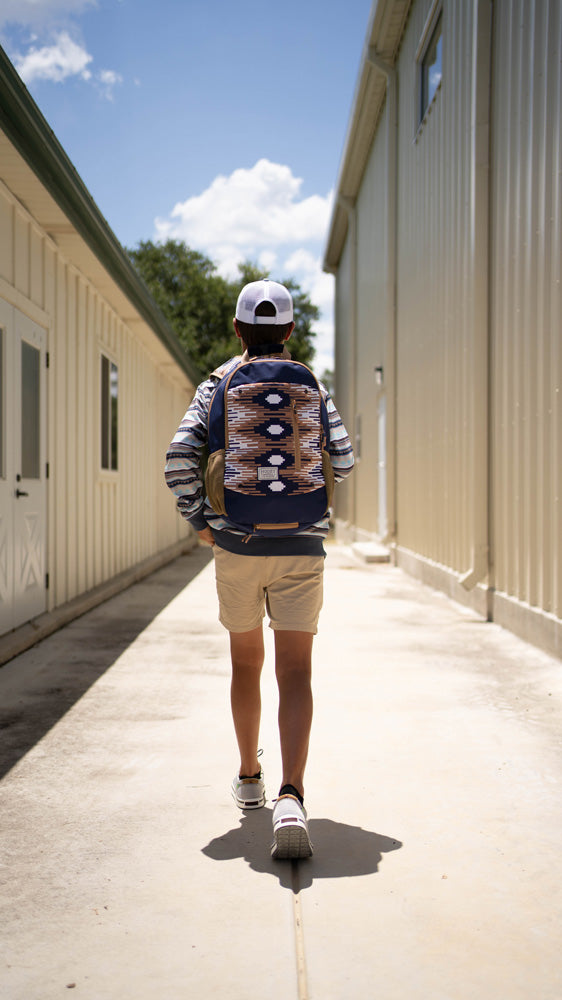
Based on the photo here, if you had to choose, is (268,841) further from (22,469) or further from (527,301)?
(527,301)

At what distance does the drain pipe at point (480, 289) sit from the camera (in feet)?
22.3

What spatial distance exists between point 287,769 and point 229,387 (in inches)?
42.4

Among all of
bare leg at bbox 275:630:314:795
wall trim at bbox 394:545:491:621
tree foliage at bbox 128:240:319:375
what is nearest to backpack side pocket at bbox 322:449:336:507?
bare leg at bbox 275:630:314:795

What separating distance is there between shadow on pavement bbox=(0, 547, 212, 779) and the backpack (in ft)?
4.87

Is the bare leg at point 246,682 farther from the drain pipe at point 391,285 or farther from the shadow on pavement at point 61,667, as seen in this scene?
the drain pipe at point 391,285

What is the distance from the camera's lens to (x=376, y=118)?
14547 millimetres

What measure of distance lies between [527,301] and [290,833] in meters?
4.35

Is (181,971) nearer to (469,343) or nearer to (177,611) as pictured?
(177,611)

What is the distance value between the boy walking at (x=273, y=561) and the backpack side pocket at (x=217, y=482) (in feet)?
0.14

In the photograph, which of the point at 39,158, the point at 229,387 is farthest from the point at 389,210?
the point at 229,387

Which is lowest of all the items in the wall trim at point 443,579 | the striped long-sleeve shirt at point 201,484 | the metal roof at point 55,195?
the wall trim at point 443,579

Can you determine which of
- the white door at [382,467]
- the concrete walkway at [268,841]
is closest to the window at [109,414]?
the concrete walkway at [268,841]

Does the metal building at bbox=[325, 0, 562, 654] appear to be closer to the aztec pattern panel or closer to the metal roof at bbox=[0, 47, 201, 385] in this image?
the metal roof at bbox=[0, 47, 201, 385]

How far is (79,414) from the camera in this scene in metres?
7.70
